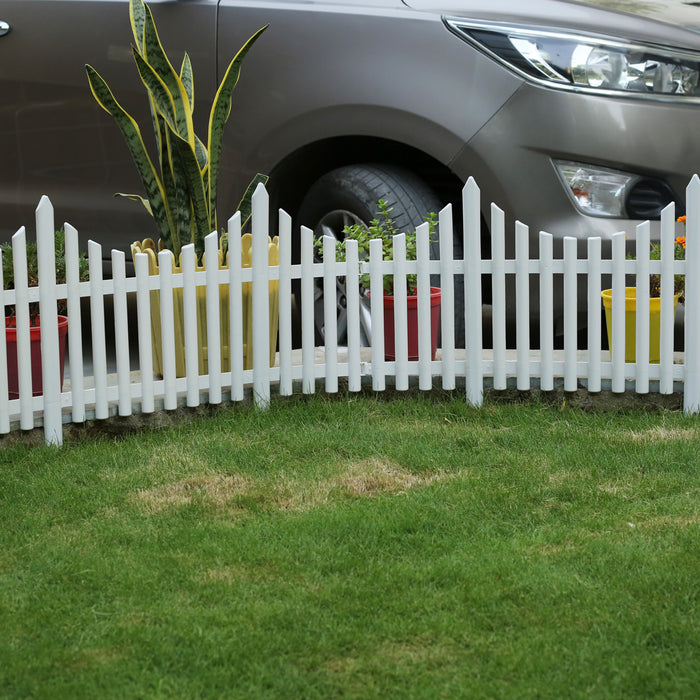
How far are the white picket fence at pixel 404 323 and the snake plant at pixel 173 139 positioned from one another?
359mm

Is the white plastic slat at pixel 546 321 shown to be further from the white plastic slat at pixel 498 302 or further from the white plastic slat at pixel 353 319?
the white plastic slat at pixel 353 319

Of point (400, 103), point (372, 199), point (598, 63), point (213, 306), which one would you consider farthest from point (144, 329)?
point (598, 63)

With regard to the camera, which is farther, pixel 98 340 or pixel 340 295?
pixel 340 295

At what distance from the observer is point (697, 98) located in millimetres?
5289

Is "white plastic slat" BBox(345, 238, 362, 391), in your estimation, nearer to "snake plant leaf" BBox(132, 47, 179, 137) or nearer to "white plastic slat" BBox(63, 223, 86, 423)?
"snake plant leaf" BBox(132, 47, 179, 137)

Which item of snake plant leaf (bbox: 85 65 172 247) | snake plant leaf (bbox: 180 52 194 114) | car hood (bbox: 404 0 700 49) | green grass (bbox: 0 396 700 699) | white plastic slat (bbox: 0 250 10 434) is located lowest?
green grass (bbox: 0 396 700 699)

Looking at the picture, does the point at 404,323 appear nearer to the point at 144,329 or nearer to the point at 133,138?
the point at 144,329

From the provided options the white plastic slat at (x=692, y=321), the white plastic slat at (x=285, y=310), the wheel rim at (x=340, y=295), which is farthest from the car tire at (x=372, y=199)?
the white plastic slat at (x=692, y=321)

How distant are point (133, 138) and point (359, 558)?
2.42 metres

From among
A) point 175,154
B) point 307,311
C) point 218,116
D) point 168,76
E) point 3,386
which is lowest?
point 3,386

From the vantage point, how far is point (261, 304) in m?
5.19

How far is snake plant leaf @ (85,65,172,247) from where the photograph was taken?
17.0ft

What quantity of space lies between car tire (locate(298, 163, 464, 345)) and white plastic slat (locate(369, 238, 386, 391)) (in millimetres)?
438

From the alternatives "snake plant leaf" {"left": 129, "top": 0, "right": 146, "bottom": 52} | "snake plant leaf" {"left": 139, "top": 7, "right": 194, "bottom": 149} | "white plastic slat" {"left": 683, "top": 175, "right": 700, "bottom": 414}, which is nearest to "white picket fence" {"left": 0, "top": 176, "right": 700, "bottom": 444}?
"white plastic slat" {"left": 683, "top": 175, "right": 700, "bottom": 414}
